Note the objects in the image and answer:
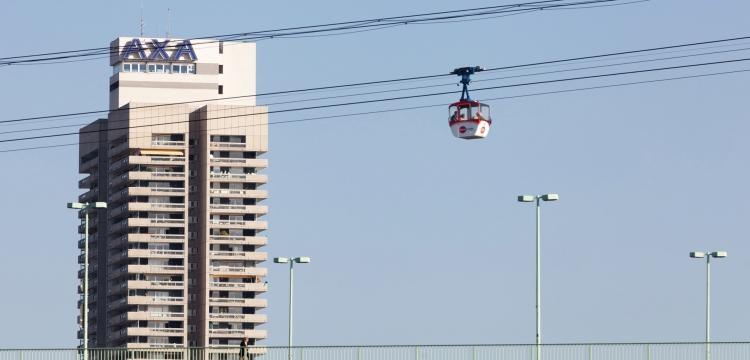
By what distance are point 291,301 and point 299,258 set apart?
6.05 m

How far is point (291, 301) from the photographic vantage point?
5320 inches

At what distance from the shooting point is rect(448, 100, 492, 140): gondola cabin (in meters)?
87.1

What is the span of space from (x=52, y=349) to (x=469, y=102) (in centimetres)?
2324

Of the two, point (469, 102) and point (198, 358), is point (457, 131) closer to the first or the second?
point (469, 102)

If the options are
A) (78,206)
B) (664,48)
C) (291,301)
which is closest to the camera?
(664,48)

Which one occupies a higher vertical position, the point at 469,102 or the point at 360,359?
the point at 469,102

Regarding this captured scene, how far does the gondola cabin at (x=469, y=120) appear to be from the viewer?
87062mm

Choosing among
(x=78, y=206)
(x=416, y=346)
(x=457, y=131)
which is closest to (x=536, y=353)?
(x=416, y=346)

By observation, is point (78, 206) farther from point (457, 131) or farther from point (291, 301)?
point (457, 131)

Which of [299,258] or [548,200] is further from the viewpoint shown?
[299,258]

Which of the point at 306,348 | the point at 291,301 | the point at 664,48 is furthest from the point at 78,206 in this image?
the point at 664,48

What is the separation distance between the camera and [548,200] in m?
113

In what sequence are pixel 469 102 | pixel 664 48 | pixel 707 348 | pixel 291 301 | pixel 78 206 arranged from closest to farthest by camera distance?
pixel 664 48, pixel 469 102, pixel 707 348, pixel 78 206, pixel 291 301

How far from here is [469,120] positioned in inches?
3428
